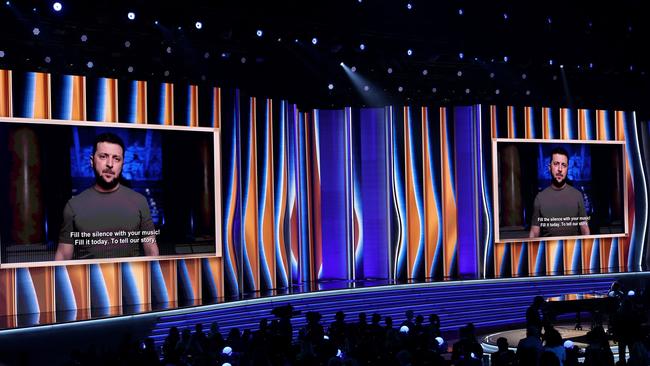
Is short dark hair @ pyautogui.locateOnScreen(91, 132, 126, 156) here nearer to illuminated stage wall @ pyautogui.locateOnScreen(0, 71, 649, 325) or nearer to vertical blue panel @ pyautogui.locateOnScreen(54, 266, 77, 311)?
illuminated stage wall @ pyautogui.locateOnScreen(0, 71, 649, 325)

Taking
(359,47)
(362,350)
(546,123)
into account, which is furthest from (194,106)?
(546,123)

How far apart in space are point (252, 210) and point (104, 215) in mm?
2407

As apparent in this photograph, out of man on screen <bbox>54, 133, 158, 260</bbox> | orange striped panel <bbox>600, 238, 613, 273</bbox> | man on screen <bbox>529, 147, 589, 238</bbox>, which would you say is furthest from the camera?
orange striped panel <bbox>600, 238, 613, 273</bbox>

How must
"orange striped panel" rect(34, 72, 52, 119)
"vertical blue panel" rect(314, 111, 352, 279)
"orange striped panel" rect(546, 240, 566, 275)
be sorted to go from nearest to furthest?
"orange striped panel" rect(34, 72, 52, 119)
"vertical blue panel" rect(314, 111, 352, 279)
"orange striped panel" rect(546, 240, 566, 275)

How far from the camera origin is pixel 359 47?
12734 mm

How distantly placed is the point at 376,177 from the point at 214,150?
139 inches

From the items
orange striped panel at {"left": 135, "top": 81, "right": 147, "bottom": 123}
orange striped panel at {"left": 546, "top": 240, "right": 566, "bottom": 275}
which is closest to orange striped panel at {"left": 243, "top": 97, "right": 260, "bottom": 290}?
orange striped panel at {"left": 135, "top": 81, "right": 147, "bottom": 123}

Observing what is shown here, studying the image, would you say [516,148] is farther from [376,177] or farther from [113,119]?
[113,119]

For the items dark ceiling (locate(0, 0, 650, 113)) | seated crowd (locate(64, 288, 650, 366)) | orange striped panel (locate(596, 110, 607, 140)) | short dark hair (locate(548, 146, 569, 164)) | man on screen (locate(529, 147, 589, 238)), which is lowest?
seated crowd (locate(64, 288, 650, 366))

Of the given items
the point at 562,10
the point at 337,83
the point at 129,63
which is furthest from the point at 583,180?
the point at 129,63

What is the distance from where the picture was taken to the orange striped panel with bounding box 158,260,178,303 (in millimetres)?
11219

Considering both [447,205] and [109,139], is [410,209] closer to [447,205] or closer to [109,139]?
[447,205]

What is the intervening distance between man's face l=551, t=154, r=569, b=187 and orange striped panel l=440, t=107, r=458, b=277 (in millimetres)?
1757

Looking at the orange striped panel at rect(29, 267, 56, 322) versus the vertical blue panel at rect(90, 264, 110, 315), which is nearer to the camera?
the orange striped panel at rect(29, 267, 56, 322)
